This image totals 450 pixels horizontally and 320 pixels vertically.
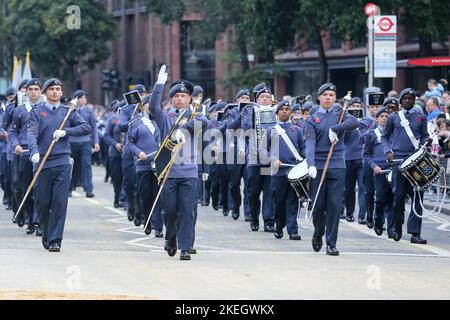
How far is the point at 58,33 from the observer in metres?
57.2

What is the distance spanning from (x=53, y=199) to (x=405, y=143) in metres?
4.76

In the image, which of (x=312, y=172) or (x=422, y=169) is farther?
(x=422, y=169)

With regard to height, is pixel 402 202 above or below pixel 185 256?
above

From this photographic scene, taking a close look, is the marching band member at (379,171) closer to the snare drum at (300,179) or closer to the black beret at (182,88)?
the snare drum at (300,179)

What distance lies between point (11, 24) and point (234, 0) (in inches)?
854

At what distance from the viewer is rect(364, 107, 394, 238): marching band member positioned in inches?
715

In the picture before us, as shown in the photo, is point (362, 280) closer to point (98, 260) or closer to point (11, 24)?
point (98, 260)

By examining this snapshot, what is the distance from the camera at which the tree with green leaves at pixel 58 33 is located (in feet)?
188

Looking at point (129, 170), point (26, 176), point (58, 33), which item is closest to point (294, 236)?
point (129, 170)

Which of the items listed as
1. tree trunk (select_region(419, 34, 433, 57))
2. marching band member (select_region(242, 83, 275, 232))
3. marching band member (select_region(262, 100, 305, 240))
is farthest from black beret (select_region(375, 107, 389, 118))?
tree trunk (select_region(419, 34, 433, 57))

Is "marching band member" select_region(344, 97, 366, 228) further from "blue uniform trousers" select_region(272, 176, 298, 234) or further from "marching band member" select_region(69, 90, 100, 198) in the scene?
"marching band member" select_region(69, 90, 100, 198)

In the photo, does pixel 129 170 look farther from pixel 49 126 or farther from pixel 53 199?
pixel 53 199

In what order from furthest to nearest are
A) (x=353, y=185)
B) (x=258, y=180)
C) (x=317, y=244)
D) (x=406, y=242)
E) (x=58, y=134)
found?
(x=353, y=185) < (x=258, y=180) < (x=406, y=242) < (x=317, y=244) < (x=58, y=134)
